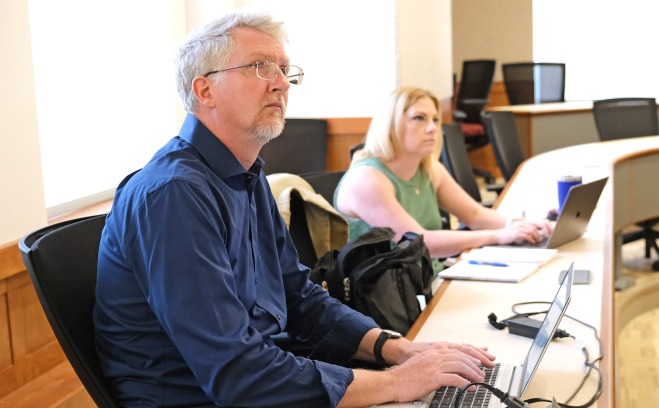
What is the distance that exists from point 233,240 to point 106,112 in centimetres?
226

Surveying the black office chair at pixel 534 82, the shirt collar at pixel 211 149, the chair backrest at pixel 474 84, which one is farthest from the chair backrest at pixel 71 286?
the black office chair at pixel 534 82

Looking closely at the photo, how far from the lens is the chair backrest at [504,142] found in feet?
16.8

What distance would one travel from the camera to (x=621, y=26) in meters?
10.5

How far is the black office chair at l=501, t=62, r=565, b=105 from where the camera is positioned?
855 cm

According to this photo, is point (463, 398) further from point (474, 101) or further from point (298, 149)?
point (474, 101)

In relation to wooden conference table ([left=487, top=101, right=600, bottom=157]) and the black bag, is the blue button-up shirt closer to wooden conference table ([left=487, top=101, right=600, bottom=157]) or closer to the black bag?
the black bag

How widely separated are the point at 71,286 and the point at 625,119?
202 inches

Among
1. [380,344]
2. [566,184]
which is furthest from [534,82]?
[380,344]

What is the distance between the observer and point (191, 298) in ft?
4.34

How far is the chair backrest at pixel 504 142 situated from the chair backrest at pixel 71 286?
3.84m

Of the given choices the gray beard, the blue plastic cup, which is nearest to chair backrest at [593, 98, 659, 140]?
the blue plastic cup

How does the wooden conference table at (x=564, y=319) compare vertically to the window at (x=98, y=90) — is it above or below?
below

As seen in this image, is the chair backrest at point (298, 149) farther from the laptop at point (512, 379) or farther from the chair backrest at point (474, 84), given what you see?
the chair backrest at point (474, 84)

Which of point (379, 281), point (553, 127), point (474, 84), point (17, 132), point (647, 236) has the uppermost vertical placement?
point (17, 132)
